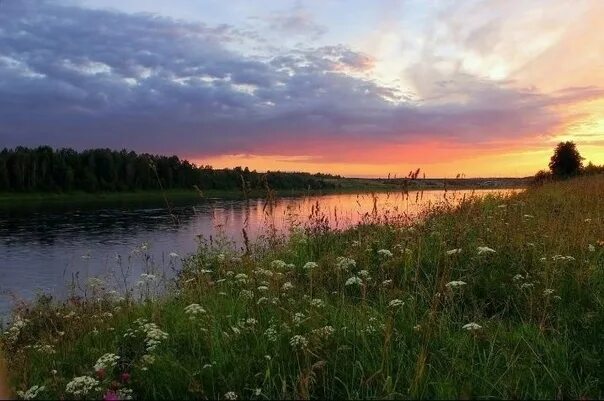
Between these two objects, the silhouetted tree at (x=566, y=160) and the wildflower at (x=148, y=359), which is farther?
the silhouetted tree at (x=566, y=160)

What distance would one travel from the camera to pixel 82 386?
407cm

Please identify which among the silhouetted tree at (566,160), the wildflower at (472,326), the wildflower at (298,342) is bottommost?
the wildflower at (298,342)

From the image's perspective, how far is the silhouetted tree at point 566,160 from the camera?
5641 centimetres

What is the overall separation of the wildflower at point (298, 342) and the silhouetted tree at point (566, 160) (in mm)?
58129

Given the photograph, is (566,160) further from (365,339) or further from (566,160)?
(365,339)

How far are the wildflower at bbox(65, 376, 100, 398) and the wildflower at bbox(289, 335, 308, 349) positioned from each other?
156 cm

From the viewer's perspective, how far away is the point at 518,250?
7.72 metres

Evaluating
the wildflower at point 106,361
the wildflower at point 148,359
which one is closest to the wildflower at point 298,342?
the wildflower at point 148,359

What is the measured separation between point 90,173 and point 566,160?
384 ft

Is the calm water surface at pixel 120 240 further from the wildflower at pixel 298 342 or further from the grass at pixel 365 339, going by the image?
the wildflower at pixel 298 342

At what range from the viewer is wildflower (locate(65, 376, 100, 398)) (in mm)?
3868

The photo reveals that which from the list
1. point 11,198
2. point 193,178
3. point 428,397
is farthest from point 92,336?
point 193,178

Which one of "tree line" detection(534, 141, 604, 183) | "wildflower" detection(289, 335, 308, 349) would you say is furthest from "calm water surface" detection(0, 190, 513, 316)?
"tree line" detection(534, 141, 604, 183)

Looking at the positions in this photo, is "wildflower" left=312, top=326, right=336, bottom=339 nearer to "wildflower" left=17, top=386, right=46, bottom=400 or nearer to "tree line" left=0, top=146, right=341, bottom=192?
"wildflower" left=17, top=386, right=46, bottom=400
